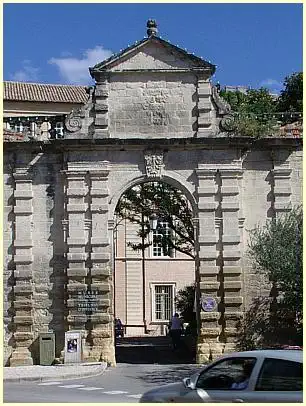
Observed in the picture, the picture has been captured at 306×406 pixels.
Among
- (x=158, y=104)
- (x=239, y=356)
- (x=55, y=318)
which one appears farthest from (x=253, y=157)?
(x=239, y=356)

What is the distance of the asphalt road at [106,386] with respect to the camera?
14.4 meters

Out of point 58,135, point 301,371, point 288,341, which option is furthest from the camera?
point 58,135

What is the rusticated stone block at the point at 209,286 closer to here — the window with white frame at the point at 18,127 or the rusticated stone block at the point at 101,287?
the rusticated stone block at the point at 101,287

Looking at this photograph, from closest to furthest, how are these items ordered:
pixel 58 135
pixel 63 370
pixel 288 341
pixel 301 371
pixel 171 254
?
pixel 301 371 < pixel 63 370 < pixel 288 341 < pixel 58 135 < pixel 171 254

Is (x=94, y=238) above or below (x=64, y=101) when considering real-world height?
below

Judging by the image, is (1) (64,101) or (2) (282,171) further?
(1) (64,101)

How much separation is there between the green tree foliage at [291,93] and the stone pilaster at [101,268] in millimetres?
23791

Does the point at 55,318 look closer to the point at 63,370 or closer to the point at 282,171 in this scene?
the point at 63,370

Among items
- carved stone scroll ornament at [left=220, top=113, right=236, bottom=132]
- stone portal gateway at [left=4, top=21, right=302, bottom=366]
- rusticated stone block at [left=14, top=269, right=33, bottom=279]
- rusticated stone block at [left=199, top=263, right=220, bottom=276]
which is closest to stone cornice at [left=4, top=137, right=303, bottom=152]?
stone portal gateway at [left=4, top=21, right=302, bottom=366]

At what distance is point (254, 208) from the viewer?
71.0 feet

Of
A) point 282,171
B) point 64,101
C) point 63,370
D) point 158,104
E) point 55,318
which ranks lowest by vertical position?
point 63,370

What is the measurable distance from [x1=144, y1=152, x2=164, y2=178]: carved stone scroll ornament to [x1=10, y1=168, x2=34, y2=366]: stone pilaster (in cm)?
360

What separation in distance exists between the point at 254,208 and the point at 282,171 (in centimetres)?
142

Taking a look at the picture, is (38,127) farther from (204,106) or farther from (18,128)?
(204,106)
